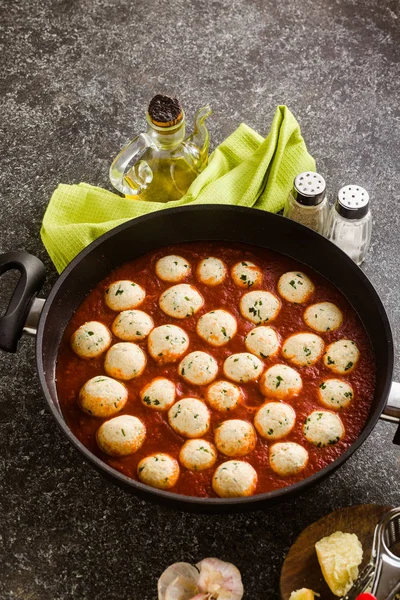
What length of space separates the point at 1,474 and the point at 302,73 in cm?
172

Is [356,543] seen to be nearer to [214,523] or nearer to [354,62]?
[214,523]

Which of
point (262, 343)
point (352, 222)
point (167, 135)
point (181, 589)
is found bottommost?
point (181, 589)

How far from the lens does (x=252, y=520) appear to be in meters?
2.01

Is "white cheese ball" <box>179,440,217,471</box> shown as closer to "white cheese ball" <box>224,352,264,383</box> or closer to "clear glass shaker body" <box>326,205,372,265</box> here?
"white cheese ball" <box>224,352,264,383</box>

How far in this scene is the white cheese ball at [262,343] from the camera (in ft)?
6.91

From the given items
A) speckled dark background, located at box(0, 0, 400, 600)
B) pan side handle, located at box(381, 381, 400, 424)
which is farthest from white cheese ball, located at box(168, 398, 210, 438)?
pan side handle, located at box(381, 381, 400, 424)

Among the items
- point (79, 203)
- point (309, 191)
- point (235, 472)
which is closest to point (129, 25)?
point (79, 203)

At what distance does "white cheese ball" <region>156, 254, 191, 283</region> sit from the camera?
2260 millimetres

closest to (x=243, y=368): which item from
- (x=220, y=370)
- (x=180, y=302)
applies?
(x=220, y=370)

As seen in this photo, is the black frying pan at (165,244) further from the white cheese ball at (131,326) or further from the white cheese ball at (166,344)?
the white cheese ball at (166,344)

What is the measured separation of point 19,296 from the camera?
78.0 inches

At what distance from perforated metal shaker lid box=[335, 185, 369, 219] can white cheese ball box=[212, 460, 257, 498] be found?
2.51 ft

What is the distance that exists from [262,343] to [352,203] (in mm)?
470

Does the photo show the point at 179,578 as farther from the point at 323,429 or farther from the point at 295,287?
the point at 295,287
